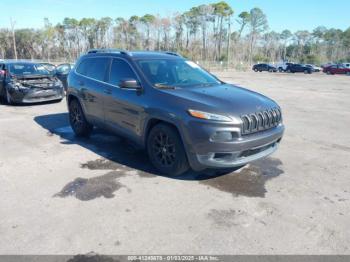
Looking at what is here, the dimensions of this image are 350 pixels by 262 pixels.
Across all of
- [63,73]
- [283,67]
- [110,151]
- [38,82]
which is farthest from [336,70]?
[110,151]

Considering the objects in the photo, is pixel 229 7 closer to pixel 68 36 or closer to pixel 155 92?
pixel 68 36

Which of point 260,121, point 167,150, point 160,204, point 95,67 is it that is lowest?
point 160,204

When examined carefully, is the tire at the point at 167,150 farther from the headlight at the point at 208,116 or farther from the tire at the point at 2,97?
the tire at the point at 2,97

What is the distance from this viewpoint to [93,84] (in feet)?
19.0

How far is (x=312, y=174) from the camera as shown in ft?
15.7

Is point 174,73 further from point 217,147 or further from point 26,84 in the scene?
point 26,84

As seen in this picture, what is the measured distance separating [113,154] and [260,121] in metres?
2.73

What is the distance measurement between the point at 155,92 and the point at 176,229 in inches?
81.1

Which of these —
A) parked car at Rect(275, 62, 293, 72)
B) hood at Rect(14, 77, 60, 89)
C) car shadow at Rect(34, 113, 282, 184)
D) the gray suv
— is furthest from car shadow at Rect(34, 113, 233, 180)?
parked car at Rect(275, 62, 293, 72)

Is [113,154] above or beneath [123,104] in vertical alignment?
beneath

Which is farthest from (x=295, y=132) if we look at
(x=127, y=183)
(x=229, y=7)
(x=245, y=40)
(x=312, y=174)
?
(x=245, y=40)

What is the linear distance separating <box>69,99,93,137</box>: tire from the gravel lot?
428 mm

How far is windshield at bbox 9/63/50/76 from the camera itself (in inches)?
405

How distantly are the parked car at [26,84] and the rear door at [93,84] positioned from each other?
456cm
